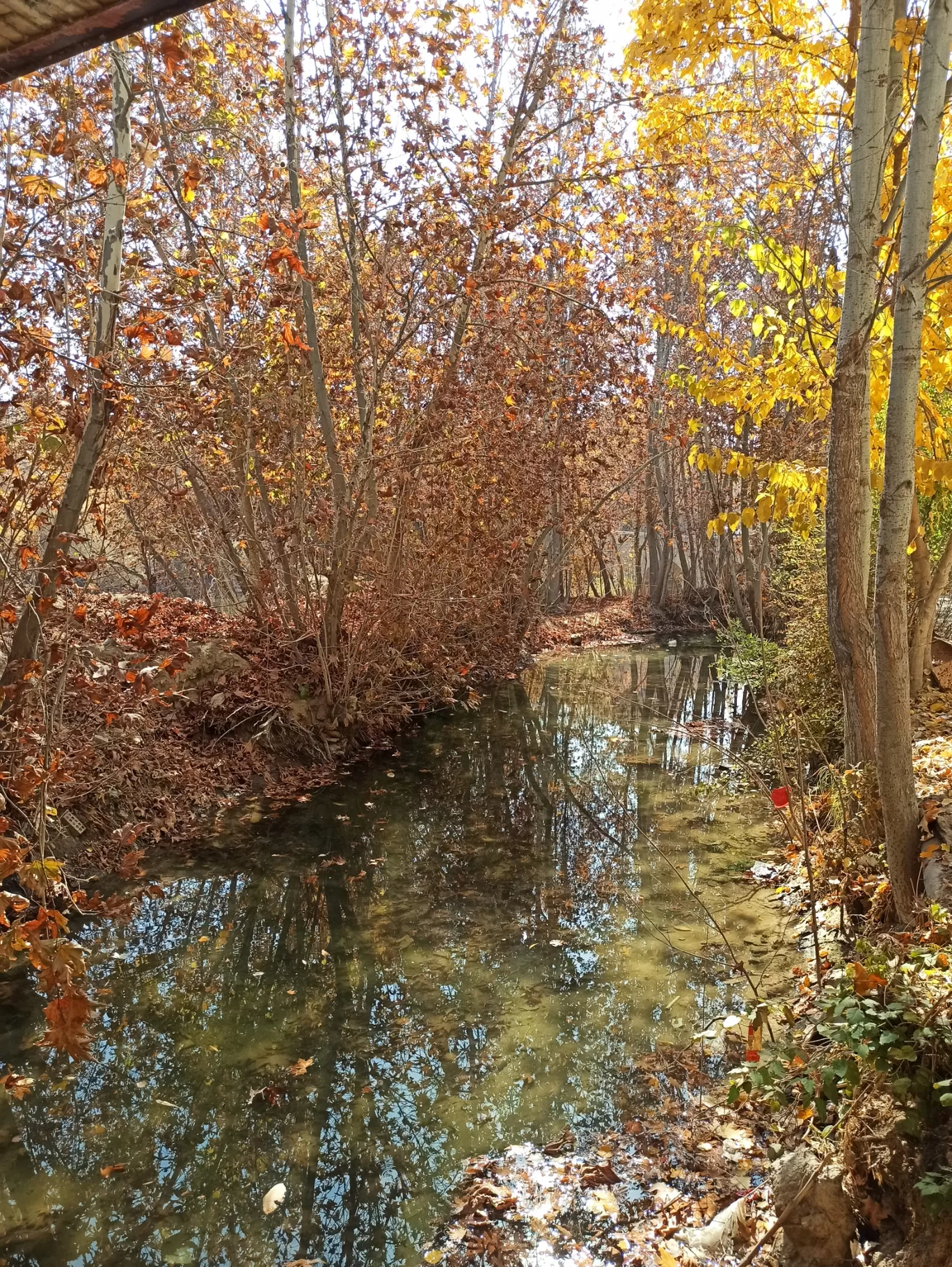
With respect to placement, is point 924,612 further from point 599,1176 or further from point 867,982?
point 599,1176

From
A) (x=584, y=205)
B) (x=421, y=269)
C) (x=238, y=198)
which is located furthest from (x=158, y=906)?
(x=584, y=205)

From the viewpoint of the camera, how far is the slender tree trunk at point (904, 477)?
11.1 feet

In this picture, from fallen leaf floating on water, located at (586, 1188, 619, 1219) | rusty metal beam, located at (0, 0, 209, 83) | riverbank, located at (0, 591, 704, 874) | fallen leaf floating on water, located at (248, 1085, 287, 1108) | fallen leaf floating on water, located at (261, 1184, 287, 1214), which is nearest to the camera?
rusty metal beam, located at (0, 0, 209, 83)

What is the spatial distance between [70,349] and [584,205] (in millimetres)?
6977

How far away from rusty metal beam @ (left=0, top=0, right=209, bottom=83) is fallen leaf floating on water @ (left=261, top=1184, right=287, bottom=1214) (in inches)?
149

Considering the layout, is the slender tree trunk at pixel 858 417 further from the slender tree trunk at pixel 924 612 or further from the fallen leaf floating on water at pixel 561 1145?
the fallen leaf floating on water at pixel 561 1145

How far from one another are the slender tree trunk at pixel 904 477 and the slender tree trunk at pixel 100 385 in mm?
3796

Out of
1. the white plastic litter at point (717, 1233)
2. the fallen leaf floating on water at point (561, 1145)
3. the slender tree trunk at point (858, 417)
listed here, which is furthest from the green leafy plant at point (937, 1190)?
the slender tree trunk at point (858, 417)

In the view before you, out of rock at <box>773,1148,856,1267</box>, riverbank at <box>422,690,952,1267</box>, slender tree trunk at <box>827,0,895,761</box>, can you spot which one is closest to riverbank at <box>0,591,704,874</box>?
riverbank at <box>422,690,952,1267</box>

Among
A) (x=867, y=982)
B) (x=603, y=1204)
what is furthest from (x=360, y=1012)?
(x=867, y=982)

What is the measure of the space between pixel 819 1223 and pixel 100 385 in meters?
4.85

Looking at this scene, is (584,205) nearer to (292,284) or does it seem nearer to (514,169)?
(514,169)

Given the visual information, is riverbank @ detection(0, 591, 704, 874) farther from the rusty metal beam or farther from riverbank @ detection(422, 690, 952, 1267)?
riverbank @ detection(422, 690, 952, 1267)

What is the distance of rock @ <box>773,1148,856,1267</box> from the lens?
8.47 feet
